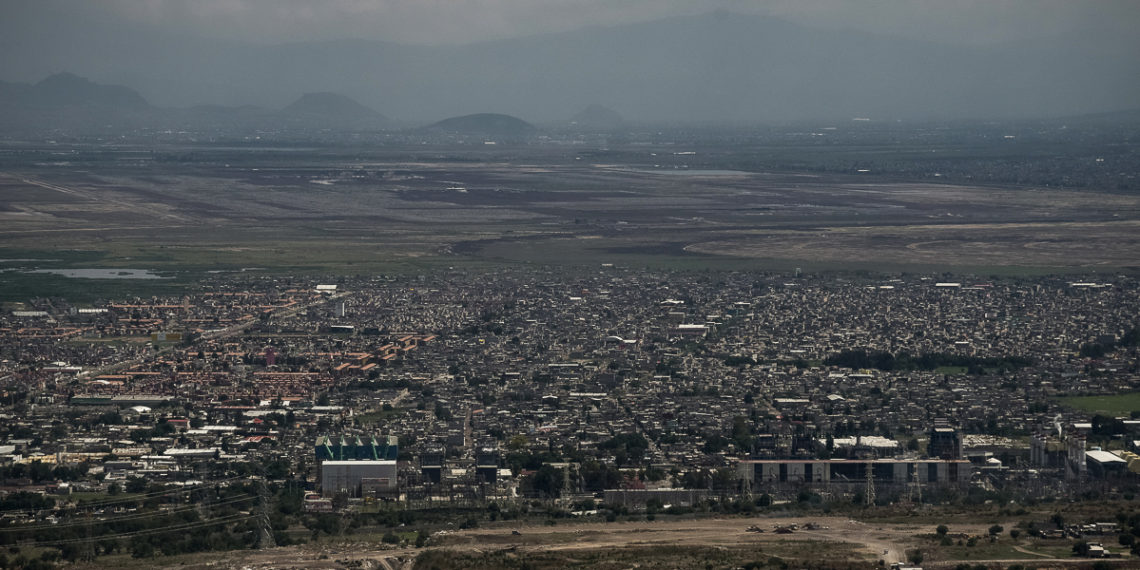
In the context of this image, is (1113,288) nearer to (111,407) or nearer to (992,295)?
(992,295)

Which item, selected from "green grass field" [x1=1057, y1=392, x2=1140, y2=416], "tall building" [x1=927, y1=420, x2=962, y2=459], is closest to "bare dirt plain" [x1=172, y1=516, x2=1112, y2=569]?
"tall building" [x1=927, y1=420, x2=962, y2=459]

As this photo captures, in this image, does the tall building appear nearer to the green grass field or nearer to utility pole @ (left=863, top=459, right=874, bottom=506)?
utility pole @ (left=863, top=459, right=874, bottom=506)

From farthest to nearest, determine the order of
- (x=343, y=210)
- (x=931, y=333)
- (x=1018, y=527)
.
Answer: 1. (x=343, y=210)
2. (x=931, y=333)
3. (x=1018, y=527)

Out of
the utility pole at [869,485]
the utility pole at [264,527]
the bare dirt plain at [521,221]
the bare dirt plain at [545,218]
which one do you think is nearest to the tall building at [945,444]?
the utility pole at [869,485]

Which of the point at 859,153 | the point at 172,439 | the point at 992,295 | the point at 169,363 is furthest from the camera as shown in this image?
the point at 859,153

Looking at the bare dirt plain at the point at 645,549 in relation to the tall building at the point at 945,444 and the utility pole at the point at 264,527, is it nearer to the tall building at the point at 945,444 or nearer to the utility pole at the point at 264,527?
the utility pole at the point at 264,527

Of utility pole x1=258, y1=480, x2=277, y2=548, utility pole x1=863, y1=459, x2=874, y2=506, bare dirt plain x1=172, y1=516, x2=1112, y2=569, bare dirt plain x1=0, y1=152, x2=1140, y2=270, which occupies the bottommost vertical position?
bare dirt plain x1=0, y1=152, x2=1140, y2=270

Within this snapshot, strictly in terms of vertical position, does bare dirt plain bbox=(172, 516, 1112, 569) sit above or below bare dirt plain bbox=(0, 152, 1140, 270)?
above

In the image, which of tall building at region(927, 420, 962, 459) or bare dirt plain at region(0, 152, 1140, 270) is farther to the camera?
bare dirt plain at region(0, 152, 1140, 270)

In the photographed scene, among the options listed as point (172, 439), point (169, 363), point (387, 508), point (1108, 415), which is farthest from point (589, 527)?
point (169, 363)
